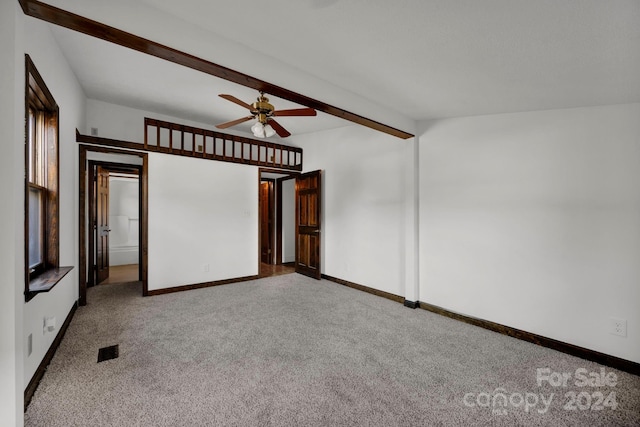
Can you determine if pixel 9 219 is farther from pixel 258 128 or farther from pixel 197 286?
pixel 197 286

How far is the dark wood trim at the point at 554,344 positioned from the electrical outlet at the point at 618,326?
203 millimetres

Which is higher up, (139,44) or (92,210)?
(139,44)

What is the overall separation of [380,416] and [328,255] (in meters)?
3.41

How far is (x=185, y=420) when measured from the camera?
169 cm

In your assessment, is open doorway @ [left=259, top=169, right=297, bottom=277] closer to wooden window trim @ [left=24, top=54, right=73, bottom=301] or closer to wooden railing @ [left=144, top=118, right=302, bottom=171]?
wooden railing @ [left=144, top=118, right=302, bottom=171]

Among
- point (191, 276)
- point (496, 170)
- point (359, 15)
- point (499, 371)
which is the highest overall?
point (359, 15)

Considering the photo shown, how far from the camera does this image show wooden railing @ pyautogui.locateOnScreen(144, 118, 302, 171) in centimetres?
425

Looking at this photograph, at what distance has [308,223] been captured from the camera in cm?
538

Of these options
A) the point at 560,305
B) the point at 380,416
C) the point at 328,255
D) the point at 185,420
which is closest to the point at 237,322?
the point at 185,420

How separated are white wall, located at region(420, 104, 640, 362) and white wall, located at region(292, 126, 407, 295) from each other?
21.2 inches

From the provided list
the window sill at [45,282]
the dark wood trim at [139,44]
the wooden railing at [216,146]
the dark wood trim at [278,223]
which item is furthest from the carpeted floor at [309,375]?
the dark wood trim at [278,223]

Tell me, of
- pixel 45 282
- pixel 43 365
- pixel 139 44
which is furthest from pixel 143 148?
pixel 43 365

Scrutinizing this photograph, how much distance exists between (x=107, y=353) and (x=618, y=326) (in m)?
4.20

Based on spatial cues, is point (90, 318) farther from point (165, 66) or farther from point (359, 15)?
point (359, 15)
